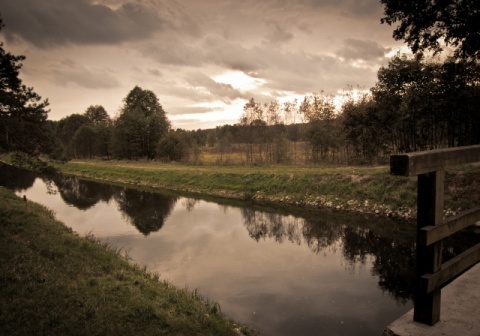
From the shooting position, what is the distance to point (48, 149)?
14.8 m

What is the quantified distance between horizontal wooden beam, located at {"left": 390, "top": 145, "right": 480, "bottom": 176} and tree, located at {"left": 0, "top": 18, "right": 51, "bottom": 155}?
44.8 feet

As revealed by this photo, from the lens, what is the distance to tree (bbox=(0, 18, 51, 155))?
12795mm

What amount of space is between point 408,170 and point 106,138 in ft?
258

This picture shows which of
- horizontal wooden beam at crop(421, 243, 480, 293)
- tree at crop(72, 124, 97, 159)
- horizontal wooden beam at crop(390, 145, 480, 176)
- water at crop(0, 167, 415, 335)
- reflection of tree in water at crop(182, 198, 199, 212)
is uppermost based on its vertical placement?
tree at crop(72, 124, 97, 159)

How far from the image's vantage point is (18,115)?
1358cm

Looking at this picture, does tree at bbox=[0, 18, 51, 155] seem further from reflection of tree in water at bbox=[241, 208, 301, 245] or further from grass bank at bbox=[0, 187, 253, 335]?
reflection of tree in water at bbox=[241, 208, 301, 245]

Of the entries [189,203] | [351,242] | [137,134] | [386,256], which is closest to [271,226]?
[351,242]

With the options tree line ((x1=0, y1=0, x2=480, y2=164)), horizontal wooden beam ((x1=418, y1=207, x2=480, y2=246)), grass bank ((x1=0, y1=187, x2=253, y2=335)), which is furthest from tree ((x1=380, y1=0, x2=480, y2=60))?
grass bank ((x1=0, y1=187, x2=253, y2=335))

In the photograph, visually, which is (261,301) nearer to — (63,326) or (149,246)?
(63,326)

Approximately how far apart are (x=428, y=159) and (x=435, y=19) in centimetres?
1162

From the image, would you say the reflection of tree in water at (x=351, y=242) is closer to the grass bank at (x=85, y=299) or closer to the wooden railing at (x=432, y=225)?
the wooden railing at (x=432, y=225)

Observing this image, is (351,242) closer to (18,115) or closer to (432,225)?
(432,225)

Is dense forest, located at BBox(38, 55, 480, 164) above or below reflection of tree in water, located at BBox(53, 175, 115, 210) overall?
above

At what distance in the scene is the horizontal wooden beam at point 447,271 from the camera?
517 cm
